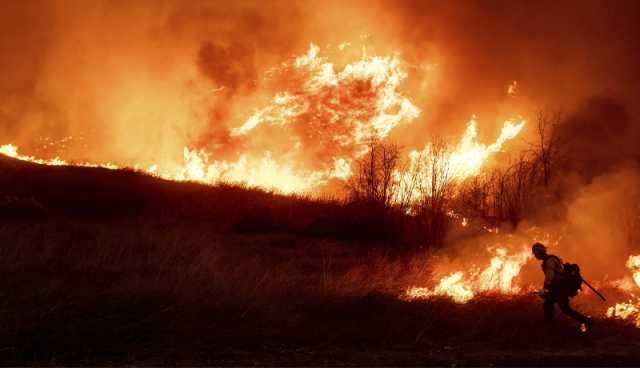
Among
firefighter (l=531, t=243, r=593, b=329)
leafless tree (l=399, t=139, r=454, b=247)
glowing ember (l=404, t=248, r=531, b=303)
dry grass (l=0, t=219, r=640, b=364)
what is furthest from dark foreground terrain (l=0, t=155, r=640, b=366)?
leafless tree (l=399, t=139, r=454, b=247)

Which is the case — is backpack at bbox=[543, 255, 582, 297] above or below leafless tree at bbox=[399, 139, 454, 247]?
below

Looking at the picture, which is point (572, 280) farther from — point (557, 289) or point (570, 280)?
point (557, 289)

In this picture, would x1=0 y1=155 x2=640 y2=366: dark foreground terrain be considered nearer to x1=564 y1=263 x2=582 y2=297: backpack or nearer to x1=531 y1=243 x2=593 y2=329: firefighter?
x1=531 y1=243 x2=593 y2=329: firefighter

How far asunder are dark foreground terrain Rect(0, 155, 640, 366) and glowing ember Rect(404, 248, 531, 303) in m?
0.52

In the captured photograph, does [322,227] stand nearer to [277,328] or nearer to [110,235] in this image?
[110,235]

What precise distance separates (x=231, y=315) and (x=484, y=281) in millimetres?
7202

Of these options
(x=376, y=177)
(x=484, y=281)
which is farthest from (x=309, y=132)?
(x=484, y=281)

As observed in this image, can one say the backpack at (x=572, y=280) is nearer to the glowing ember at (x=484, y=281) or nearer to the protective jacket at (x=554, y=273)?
the protective jacket at (x=554, y=273)

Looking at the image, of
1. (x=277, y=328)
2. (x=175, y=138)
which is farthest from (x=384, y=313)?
(x=175, y=138)

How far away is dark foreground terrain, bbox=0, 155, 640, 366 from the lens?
282 inches

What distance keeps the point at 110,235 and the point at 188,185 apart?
33.3 feet

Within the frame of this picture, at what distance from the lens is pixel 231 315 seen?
8.62m

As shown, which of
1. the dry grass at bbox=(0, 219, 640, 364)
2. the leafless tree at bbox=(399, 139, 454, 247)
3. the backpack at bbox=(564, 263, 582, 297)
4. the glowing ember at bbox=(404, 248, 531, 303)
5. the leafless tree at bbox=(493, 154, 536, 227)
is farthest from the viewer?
the leafless tree at bbox=(493, 154, 536, 227)

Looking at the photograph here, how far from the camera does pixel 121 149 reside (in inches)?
1390
